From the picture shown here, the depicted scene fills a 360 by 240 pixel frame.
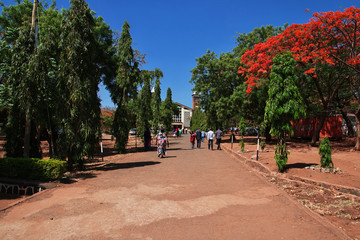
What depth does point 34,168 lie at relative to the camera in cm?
798

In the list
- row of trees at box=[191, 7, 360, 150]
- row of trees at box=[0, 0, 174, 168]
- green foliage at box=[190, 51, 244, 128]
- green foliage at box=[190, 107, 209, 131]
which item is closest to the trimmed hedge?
row of trees at box=[0, 0, 174, 168]

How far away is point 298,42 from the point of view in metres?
16.2

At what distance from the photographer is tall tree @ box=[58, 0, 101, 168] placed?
955 cm

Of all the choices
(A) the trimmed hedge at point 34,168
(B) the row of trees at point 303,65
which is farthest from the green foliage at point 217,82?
(A) the trimmed hedge at point 34,168

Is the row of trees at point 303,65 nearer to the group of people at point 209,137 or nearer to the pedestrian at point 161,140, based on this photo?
the group of people at point 209,137

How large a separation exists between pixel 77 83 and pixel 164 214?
699 cm

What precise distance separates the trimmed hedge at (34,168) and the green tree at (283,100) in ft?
25.7

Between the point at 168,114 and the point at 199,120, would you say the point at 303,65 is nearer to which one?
the point at 168,114

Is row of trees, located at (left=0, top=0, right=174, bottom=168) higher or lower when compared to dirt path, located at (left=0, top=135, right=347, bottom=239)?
higher

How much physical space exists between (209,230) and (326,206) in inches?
123

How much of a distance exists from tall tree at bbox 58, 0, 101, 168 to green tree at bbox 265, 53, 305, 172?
740cm

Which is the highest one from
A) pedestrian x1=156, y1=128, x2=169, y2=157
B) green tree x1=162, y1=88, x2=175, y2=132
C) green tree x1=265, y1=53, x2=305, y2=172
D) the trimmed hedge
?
green tree x1=162, y1=88, x2=175, y2=132

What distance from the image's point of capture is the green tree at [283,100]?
353 inches

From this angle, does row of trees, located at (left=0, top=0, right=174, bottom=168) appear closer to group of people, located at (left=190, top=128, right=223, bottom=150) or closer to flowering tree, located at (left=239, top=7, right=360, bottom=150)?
group of people, located at (left=190, top=128, right=223, bottom=150)
